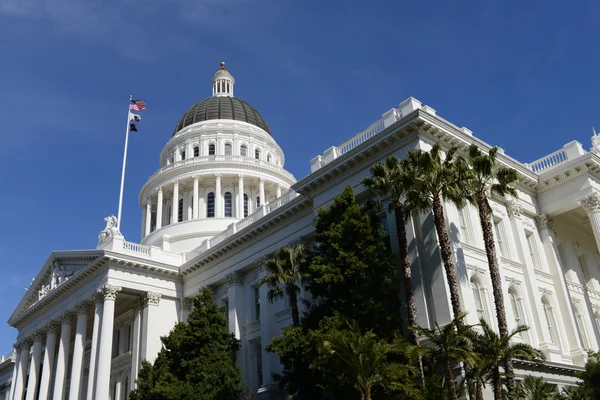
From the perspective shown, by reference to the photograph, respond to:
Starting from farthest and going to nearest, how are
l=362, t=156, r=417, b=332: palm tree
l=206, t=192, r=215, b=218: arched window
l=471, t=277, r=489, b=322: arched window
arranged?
l=206, t=192, r=215, b=218: arched window → l=471, t=277, r=489, b=322: arched window → l=362, t=156, r=417, b=332: palm tree

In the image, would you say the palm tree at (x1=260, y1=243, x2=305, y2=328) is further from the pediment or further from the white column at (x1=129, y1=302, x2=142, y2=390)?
the pediment

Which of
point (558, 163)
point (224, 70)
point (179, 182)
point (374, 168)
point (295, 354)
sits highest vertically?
point (224, 70)

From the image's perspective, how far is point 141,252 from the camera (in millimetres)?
41031

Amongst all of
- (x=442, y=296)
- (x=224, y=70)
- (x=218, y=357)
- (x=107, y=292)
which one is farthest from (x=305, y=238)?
(x=224, y=70)

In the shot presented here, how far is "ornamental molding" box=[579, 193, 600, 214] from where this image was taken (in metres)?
29.2

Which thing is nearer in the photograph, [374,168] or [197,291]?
[374,168]

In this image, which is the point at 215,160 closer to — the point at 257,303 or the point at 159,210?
the point at 159,210

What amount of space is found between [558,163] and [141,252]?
2695 centimetres

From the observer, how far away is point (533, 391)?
21.1 m

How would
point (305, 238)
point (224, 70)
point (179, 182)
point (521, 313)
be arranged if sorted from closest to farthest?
point (521, 313), point (305, 238), point (179, 182), point (224, 70)

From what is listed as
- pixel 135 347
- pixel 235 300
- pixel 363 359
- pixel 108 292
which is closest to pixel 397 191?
pixel 363 359

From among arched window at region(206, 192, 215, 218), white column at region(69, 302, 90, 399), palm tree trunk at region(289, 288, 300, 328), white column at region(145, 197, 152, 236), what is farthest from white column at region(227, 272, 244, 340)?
white column at region(145, 197, 152, 236)

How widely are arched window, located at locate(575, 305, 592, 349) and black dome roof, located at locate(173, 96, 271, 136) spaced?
127 ft

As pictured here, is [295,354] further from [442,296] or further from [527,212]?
[527,212]
